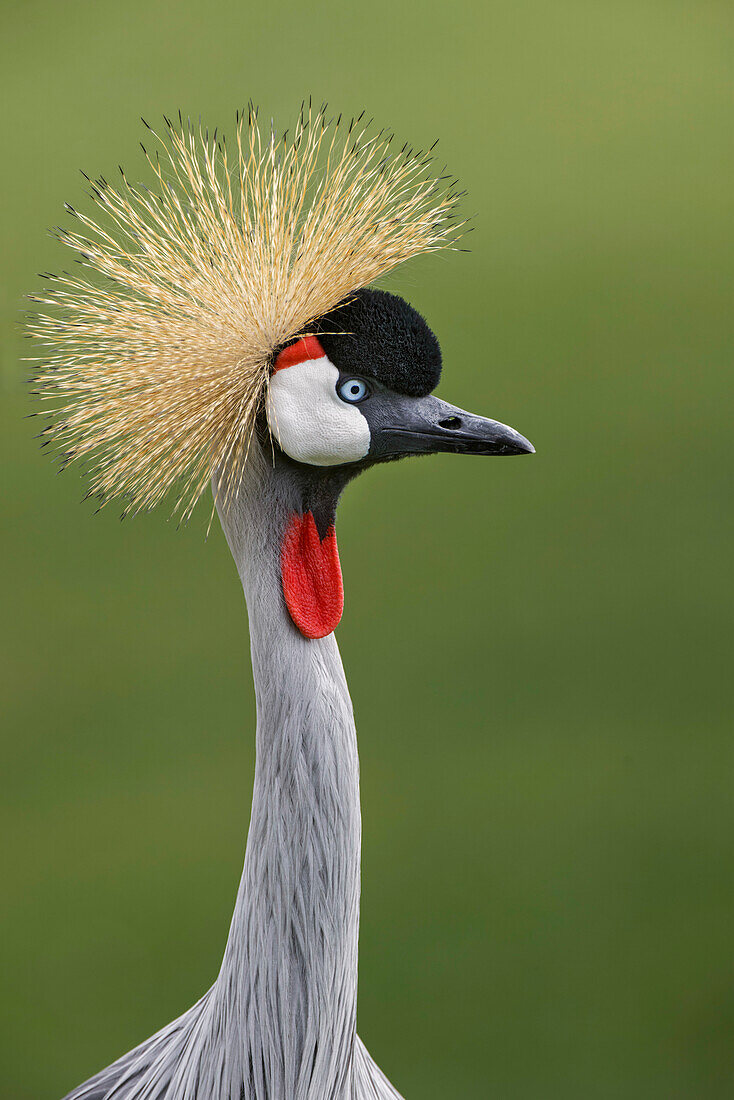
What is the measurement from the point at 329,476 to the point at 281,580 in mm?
98

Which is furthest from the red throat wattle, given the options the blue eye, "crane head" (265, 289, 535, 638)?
the blue eye

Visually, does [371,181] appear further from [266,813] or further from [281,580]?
[266,813]

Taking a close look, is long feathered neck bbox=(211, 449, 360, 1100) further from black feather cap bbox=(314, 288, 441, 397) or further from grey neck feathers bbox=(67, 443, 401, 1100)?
black feather cap bbox=(314, 288, 441, 397)

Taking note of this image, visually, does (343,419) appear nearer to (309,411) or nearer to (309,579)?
(309,411)

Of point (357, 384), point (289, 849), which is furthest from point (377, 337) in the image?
point (289, 849)

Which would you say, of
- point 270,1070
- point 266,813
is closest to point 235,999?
point 270,1070

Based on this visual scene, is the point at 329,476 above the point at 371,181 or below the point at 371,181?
below

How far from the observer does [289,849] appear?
2.86 ft

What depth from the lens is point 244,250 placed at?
875mm

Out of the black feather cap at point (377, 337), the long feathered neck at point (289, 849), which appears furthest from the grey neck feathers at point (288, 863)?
the black feather cap at point (377, 337)

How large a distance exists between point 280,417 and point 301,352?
0.06 meters

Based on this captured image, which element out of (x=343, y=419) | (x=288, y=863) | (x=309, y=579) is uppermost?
(x=343, y=419)

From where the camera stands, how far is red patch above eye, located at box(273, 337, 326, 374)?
83 centimetres

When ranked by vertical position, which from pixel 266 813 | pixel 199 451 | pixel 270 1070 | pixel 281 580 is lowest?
pixel 270 1070
